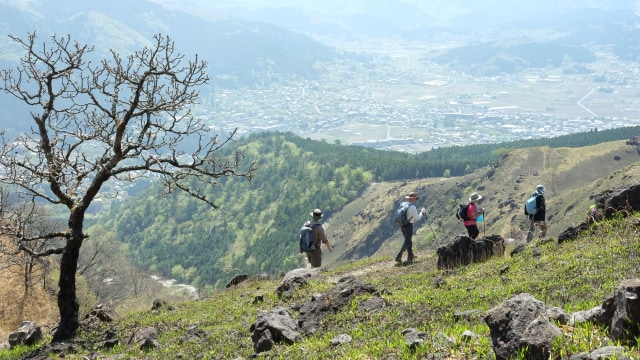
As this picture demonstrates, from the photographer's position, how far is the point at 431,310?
11.5 meters

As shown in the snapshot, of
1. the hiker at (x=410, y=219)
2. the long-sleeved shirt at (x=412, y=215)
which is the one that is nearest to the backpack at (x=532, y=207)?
the hiker at (x=410, y=219)

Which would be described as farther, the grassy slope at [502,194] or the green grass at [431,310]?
the grassy slope at [502,194]

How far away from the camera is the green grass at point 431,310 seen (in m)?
8.70

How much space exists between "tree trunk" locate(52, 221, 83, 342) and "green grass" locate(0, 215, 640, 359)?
19.1 inches

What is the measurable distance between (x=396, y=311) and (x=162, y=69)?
11.0 meters

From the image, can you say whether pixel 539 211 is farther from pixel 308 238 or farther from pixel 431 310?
pixel 431 310

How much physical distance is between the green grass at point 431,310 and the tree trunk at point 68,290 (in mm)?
486

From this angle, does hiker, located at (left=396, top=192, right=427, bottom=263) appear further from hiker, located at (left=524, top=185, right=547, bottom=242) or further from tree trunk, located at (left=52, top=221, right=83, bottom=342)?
tree trunk, located at (left=52, top=221, right=83, bottom=342)

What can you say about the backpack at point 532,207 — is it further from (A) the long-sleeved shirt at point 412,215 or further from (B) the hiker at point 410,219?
(A) the long-sleeved shirt at point 412,215

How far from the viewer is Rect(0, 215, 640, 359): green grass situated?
8703 mm

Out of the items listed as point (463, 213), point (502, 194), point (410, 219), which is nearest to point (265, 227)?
point (502, 194)

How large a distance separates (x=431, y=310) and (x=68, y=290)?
1204cm

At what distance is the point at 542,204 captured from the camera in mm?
21250

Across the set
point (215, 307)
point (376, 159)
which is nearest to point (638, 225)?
point (215, 307)
